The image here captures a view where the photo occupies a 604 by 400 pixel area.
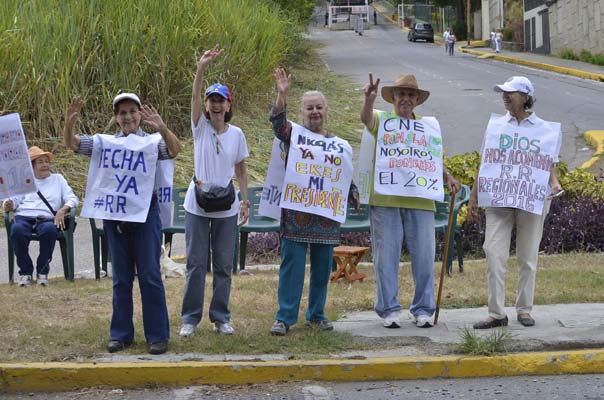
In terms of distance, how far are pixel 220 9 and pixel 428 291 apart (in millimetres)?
13774

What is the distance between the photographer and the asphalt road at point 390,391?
6.39 m

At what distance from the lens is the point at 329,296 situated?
9.18 metres

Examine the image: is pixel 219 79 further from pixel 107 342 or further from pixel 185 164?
pixel 107 342

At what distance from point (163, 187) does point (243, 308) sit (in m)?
1.69

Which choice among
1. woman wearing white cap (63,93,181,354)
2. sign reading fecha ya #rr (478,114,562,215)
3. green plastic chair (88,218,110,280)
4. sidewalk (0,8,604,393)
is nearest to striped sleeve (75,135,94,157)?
woman wearing white cap (63,93,181,354)

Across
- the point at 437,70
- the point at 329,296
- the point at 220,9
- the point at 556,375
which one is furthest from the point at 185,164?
the point at 437,70

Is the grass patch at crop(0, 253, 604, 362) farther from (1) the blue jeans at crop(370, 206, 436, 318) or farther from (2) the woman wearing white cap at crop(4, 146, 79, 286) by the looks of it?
(1) the blue jeans at crop(370, 206, 436, 318)

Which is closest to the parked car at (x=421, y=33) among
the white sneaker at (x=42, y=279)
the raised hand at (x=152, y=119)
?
the white sneaker at (x=42, y=279)

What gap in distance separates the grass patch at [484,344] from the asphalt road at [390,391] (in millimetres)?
243

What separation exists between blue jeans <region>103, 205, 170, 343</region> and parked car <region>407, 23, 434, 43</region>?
61.0 meters

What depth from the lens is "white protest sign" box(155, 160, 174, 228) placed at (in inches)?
283

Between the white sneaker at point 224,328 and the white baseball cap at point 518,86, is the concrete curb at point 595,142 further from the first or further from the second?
the white sneaker at point 224,328

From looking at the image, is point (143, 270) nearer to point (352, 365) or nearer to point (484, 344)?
point (352, 365)

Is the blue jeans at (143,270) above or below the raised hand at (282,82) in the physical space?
below
